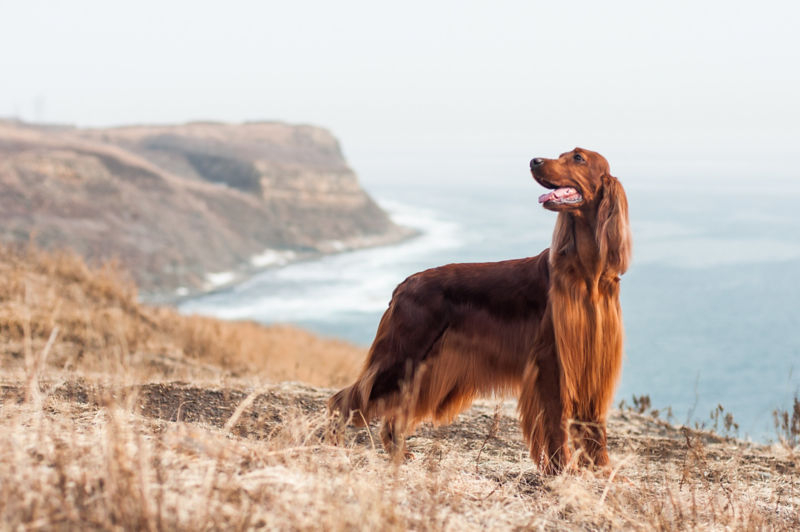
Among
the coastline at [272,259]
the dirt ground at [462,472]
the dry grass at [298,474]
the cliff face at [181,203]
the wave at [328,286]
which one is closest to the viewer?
the dry grass at [298,474]

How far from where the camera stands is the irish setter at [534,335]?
4.36m

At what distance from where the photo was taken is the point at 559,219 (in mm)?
4461

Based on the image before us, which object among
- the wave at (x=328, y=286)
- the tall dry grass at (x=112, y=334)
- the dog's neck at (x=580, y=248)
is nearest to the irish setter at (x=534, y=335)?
the dog's neck at (x=580, y=248)

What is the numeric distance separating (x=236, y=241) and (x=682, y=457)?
134 feet

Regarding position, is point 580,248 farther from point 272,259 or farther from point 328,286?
point 272,259

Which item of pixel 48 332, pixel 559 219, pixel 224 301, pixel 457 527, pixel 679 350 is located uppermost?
pixel 559 219

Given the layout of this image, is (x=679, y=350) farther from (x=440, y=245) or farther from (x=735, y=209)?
(x=735, y=209)

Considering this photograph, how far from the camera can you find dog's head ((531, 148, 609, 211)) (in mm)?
4316

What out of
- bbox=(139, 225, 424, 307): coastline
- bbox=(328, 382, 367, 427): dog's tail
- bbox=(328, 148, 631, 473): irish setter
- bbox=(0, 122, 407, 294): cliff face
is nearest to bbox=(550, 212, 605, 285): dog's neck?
bbox=(328, 148, 631, 473): irish setter

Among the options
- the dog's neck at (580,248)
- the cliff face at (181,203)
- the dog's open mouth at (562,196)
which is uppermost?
the dog's open mouth at (562,196)

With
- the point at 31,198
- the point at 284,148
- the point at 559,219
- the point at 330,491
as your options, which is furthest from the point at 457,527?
the point at 284,148

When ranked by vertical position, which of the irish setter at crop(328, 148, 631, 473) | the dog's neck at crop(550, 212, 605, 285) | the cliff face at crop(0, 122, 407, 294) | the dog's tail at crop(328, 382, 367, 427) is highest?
the dog's neck at crop(550, 212, 605, 285)

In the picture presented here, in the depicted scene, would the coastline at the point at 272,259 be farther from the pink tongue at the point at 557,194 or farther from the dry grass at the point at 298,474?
the pink tongue at the point at 557,194

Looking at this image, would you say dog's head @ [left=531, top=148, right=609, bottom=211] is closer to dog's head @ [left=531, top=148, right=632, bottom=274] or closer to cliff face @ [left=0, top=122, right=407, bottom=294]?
dog's head @ [left=531, top=148, right=632, bottom=274]
